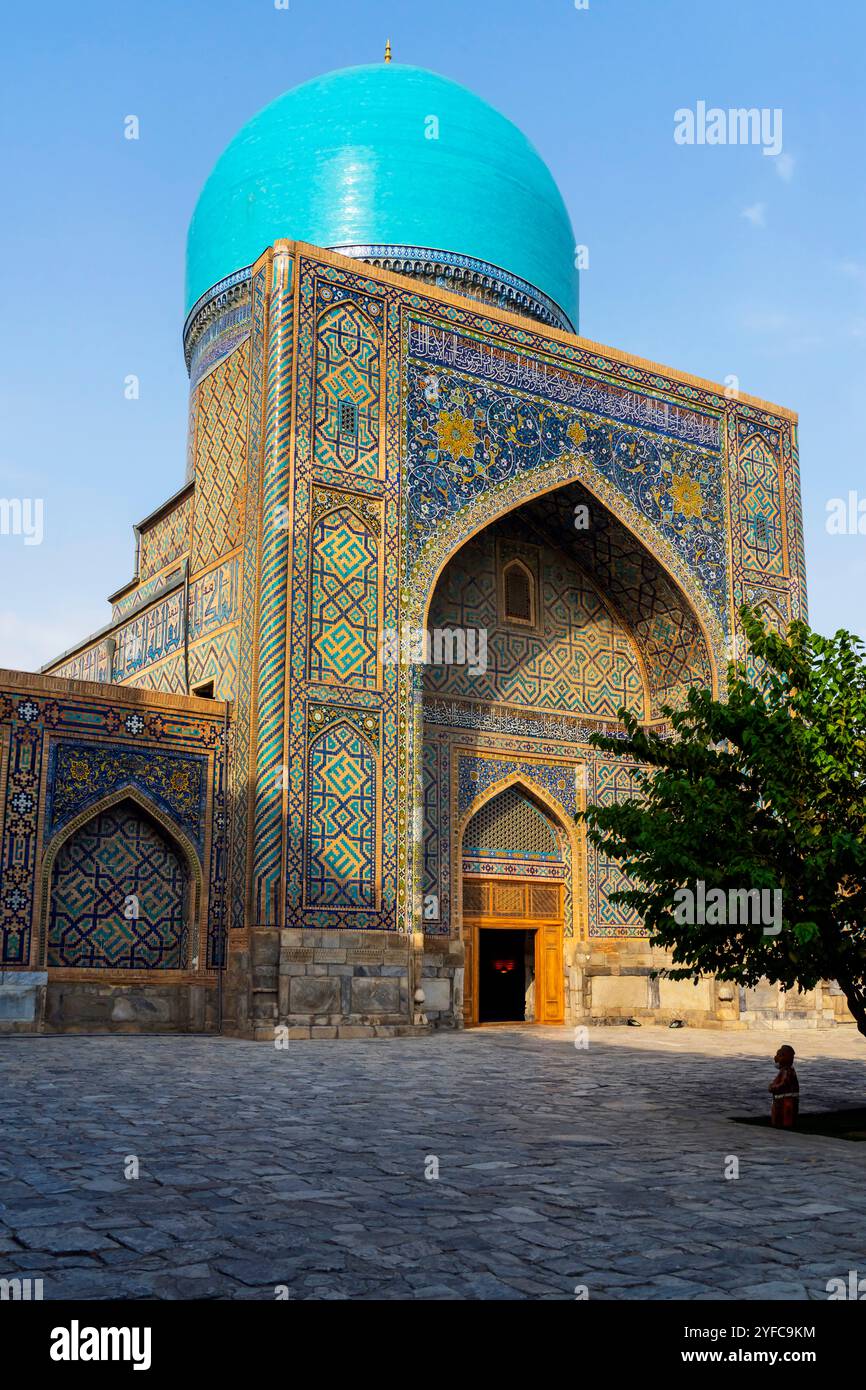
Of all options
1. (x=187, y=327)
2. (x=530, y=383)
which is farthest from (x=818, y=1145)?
(x=187, y=327)

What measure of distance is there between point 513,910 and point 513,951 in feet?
4.11

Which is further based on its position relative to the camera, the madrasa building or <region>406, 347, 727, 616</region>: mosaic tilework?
<region>406, 347, 727, 616</region>: mosaic tilework

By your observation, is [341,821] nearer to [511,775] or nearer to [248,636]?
[248,636]

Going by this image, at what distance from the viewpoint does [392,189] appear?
52.2 ft

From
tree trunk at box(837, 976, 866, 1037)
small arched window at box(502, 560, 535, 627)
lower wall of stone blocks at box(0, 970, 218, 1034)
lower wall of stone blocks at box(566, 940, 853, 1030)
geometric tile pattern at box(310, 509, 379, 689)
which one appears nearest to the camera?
tree trunk at box(837, 976, 866, 1037)

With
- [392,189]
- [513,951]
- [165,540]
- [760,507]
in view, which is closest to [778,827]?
[513,951]

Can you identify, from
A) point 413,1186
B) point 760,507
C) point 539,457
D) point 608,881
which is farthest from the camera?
point 760,507

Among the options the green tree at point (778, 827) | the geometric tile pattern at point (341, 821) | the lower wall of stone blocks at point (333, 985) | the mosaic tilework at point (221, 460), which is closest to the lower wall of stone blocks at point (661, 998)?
the lower wall of stone blocks at point (333, 985)

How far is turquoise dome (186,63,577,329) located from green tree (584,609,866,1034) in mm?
A: 10699

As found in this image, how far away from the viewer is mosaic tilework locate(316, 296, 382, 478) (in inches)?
499

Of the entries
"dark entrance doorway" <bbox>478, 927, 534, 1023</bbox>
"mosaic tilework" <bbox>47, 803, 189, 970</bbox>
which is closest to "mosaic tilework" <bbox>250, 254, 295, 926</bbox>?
"mosaic tilework" <bbox>47, 803, 189, 970</bbox>

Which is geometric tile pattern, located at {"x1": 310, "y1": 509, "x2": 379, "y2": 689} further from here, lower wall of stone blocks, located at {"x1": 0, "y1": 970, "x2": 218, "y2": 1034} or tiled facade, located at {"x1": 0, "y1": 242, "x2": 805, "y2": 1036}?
lower wall of stone blocks, located at {"x1": 0, "y1": 970, "x2": 218, "y2": 1034}
